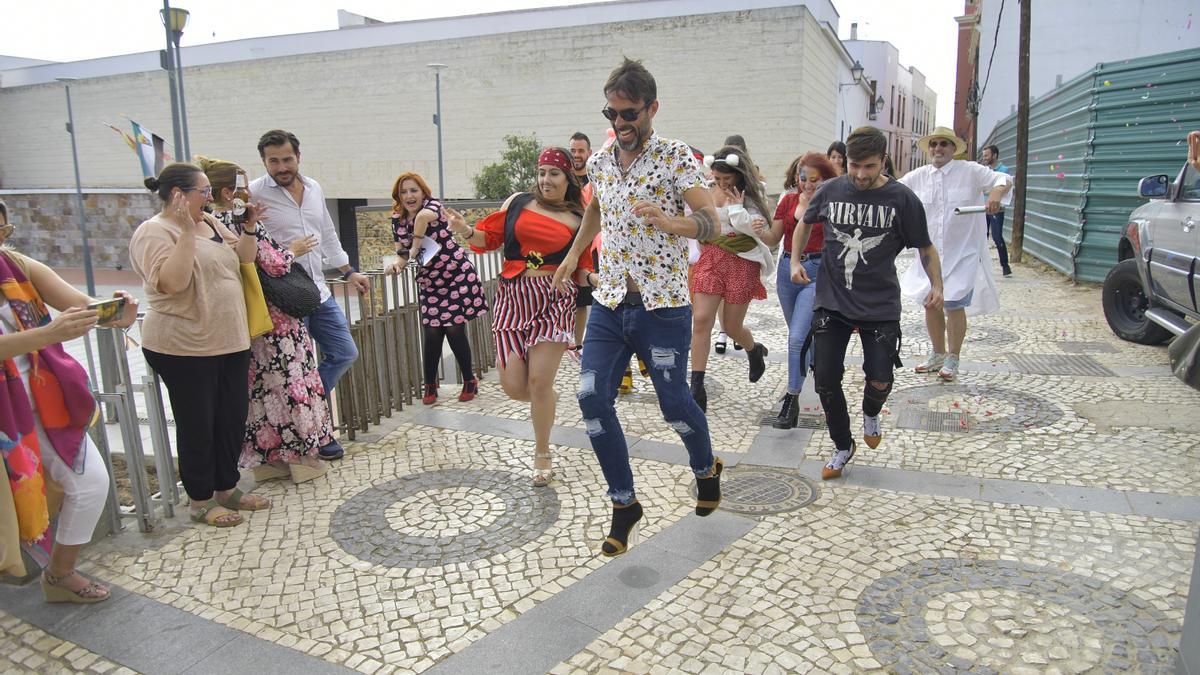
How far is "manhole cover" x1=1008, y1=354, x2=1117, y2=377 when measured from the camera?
6199 mm

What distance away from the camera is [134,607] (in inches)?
117

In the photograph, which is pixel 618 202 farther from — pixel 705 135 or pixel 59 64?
pixel 59 64

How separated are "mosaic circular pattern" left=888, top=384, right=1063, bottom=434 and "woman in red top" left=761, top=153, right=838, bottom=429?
2.39 ft

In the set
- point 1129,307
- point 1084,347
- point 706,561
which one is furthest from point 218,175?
point 1129,307

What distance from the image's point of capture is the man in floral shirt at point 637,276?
2.96m

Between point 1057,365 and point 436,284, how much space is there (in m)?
5.13

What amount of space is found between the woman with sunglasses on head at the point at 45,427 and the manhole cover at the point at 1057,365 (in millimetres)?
6334

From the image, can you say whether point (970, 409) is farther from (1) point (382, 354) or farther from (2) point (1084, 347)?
(1) point (382, 354)

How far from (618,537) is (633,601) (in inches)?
11.3

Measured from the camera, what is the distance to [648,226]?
3033 millimetres

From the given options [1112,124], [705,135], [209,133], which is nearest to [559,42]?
[705,135]

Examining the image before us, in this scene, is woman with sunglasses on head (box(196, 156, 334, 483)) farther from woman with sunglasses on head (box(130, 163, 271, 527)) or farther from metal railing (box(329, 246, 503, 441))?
metal railing (box(329, 246, 503, 441))

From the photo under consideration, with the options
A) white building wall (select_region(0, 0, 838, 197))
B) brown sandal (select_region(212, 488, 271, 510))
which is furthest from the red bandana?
white building wall (select_region(0, 0, 838, 197))

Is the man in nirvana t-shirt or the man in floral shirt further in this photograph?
the man in nirvana t-shirt
